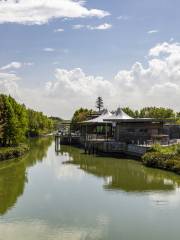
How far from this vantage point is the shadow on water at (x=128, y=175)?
3156cm

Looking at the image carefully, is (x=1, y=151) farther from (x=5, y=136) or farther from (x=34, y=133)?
(x=34, y=133)

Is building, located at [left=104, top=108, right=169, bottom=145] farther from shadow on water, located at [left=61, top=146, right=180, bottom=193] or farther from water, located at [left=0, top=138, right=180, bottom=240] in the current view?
water, located at [left=0, top=138, right=180, bottom=240]

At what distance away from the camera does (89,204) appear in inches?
1004

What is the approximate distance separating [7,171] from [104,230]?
22627 mm

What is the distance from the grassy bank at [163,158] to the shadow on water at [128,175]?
89cm

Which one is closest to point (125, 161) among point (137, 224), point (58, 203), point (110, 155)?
point (110, 155)

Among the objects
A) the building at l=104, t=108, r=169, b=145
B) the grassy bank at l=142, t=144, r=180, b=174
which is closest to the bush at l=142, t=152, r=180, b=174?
the grassy bank at l=142, t=144, r=180, b=174

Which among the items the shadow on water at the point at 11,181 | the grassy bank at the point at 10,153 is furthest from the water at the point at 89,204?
the grassy bank at the point at 10,153

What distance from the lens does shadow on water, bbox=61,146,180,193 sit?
104 feet

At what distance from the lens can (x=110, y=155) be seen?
55469mm

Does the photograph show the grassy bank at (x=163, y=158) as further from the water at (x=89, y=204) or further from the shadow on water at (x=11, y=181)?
the shadow on water at (x=11, y=181)

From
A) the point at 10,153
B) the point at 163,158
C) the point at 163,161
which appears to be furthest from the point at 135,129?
the point at 10,153

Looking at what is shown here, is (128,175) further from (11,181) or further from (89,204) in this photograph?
(89,204)

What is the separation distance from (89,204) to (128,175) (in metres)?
12.9
